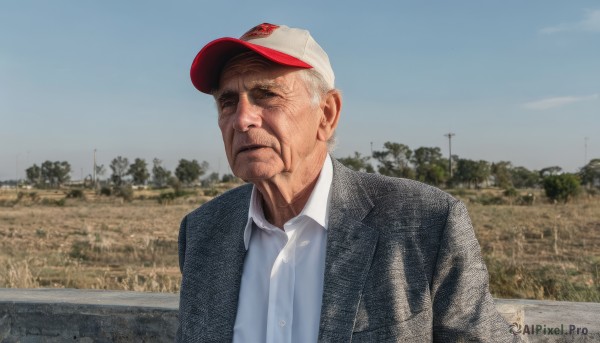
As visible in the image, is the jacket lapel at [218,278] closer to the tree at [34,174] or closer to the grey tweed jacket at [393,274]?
the grey tweed jacket at [393,274]

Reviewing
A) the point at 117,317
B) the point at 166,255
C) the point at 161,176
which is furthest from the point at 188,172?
the point at 117,317

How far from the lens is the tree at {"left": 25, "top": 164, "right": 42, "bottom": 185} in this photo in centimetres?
9544

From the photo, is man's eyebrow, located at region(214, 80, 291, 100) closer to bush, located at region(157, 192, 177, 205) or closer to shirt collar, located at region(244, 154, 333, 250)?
shirt collar, located at region(244, 154, 333, 250)

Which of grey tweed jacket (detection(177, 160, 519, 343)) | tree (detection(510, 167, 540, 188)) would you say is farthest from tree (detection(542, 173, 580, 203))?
tree (detection(510, 167, 540, 188))

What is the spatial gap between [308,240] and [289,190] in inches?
6.7

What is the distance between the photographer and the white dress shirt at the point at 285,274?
188cm

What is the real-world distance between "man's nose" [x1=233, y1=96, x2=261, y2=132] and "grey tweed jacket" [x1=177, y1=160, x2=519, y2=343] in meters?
0.32

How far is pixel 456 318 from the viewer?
1717mm

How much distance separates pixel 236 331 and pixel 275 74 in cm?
80

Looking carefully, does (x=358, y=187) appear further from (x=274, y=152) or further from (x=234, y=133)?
(x=234, y=133)

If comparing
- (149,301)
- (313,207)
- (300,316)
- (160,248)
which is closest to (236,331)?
(300,316)

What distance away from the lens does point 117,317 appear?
9.89 feet

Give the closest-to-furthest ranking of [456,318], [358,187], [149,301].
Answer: [456,318], [358,187], [149,301]

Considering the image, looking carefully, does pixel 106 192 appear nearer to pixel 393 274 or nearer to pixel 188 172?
pixel 188 172
